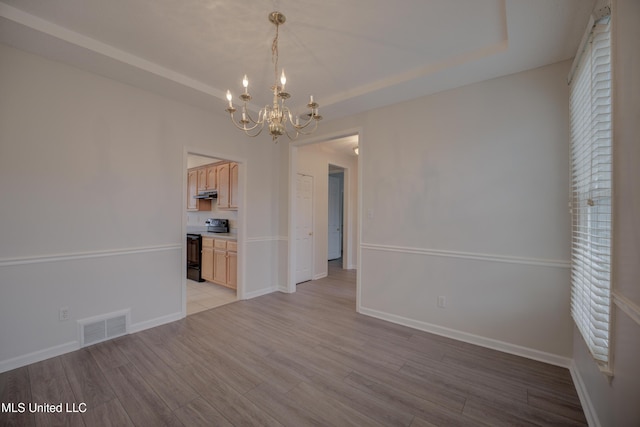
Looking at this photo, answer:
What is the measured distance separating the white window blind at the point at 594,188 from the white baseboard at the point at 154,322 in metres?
3.86

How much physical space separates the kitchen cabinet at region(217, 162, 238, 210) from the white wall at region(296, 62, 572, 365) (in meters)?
2.47

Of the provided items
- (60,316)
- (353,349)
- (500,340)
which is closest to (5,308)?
(60,316)


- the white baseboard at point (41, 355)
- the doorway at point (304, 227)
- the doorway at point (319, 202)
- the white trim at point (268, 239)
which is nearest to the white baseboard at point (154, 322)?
the white baseboard at point (41, 355)

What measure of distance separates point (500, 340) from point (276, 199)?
3.57 metres

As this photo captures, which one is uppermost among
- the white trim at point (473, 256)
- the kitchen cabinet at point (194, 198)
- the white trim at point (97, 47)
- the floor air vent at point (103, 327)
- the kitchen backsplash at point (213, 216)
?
the white trim at point (97, 47)

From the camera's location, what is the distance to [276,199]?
15.0ft

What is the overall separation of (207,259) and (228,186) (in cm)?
144

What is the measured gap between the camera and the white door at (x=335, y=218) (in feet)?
25.8

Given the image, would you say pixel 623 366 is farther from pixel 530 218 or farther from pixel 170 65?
pixel 170 65

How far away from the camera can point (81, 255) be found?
2.59 meters

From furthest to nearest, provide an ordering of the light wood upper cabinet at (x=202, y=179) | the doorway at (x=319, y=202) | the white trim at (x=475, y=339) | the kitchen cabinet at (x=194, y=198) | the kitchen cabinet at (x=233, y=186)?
the kitchen cabinet at (x=194, y=198)
the light wood upper cabinet at (x=202, y=179)
the kitchen cabinet at (x=233, y=186)
the doorway at (x=319, y=202)
the white trim at (x=475, y=339)

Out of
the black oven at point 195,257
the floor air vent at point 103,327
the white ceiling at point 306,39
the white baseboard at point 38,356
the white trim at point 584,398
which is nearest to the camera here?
the white trim at point 584,398

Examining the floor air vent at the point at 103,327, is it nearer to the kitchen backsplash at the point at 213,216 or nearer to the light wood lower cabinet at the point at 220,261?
the light wood lower cabinet at the point at 220,261

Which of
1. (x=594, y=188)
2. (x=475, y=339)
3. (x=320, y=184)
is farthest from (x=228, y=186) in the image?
(x=594, y=188)
